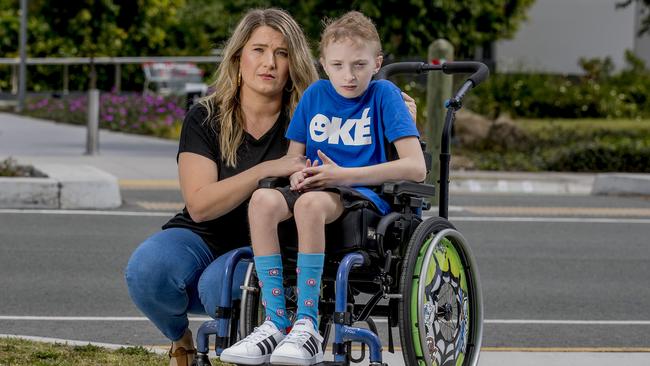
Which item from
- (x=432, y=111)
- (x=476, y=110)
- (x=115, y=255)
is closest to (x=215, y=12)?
(x=476, y=110)

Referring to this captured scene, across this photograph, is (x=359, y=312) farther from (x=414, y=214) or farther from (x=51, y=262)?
(x=51, y=262)

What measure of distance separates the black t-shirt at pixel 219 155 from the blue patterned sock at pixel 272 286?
0.59 m

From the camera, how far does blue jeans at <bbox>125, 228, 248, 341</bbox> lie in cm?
509

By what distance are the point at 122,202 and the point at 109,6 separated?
21.4 feet

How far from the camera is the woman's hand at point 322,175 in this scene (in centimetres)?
479

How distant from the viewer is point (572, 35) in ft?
111

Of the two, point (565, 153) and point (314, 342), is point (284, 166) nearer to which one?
point (314, 342)

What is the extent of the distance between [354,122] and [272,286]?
70cm

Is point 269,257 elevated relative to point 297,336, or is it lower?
elevated

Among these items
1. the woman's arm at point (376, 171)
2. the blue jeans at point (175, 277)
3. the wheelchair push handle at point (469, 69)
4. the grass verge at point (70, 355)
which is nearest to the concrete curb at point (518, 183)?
the grass verge at point (70, 355)

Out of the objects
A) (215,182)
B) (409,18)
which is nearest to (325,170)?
(215,182)

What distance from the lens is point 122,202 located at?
43.7 ft

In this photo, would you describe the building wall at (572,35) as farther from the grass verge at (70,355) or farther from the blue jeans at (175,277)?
the blue jeans at (175,277)

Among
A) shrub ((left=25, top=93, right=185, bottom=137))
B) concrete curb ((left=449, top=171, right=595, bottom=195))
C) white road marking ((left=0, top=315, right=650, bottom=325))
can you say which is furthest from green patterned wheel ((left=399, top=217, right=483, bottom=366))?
shrub ((left=25, top=93, right=185, bottom=137))
